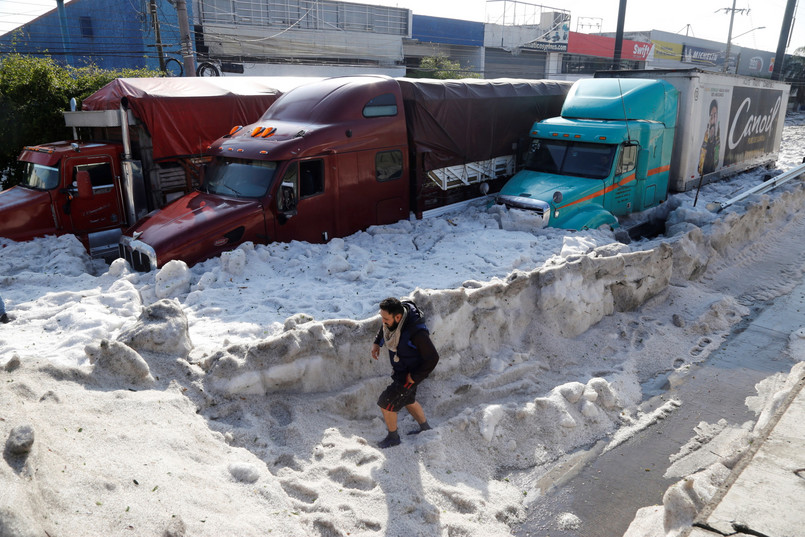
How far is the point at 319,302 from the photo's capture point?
7.21 metres

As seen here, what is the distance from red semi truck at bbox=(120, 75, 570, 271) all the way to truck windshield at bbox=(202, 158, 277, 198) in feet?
0.06

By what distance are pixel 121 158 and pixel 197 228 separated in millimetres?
3628

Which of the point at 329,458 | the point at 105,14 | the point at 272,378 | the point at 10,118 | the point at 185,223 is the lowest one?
the point at 329,458

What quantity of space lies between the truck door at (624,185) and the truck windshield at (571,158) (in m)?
0.27

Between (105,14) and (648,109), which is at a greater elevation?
(105,14)

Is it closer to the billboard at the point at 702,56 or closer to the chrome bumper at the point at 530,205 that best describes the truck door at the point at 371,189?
the chrome bumper at the point at 530,205

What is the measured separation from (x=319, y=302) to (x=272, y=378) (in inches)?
65.4

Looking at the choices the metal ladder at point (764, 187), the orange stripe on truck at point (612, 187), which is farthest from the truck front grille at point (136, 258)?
the metal ladder at point (764, 187)

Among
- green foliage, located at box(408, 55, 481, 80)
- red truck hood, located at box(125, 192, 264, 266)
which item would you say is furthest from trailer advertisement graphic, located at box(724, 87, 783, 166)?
green foliage, located at box(408, 55, 481, 80)

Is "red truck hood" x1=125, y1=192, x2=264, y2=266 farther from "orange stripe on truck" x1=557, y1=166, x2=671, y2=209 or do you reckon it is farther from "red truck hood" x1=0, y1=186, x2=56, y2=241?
"orange stripe on truck" x1=557, y1=166, x2=671, y2=209

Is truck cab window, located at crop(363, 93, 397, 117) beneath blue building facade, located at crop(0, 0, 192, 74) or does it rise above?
beneath

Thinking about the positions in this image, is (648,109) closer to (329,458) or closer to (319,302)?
(319,302)

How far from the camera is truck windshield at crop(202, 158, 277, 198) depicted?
895 cm

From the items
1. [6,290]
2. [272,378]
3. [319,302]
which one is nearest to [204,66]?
[6,290]
